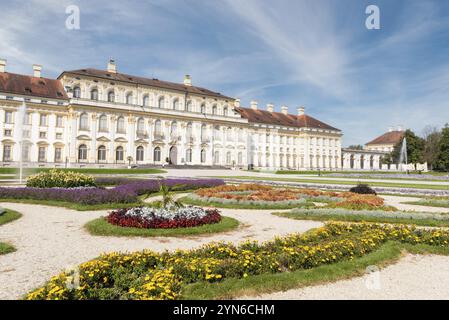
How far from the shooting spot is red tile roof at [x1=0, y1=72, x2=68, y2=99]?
1766 inches

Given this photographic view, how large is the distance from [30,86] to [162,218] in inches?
1858

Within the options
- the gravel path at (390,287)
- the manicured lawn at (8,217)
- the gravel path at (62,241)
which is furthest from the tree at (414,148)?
the manicured lawn at (8,217)

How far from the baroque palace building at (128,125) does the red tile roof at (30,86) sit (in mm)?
120

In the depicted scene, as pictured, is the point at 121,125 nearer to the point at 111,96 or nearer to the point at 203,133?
the point at 111,96

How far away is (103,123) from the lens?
5034cm

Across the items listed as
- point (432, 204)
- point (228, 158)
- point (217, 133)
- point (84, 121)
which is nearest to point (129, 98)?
point (84, 121)

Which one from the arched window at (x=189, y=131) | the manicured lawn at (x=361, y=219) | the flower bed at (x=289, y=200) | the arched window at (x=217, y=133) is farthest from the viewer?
the arched window at (x=217, y=133)

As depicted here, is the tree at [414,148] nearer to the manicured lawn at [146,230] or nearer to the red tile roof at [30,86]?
the red tile roof at [30,86]

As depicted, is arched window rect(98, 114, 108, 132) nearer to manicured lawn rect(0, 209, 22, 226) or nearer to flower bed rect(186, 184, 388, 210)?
flower bed rect(186, 184, 388, 210)

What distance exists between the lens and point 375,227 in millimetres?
8695

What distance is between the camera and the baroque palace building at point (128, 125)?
45719 millimetres
